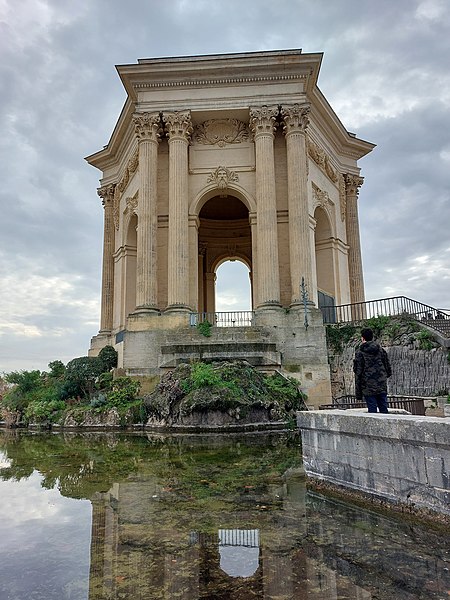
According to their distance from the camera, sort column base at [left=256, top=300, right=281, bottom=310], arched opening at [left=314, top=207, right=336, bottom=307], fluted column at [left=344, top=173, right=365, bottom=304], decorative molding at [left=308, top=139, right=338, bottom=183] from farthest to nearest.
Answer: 1. fluted column at [left=344, top=173, right=365, bottom=304]
2. arched opening at [left=314, top=207, right=336, bottom=307]
3. decorative molding at [left=308, top=139, right=338, bottom=183]
4. column base at [left=256, top=300, right=281, bottom=310]

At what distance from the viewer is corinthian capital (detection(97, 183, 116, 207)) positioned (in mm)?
27969

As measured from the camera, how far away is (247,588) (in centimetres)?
329

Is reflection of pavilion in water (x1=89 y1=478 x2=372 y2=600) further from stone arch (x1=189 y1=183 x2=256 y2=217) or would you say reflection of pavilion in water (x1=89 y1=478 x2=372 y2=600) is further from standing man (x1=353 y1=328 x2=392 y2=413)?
stone arch (x1=189 y1=183 x2=256 y2=217)

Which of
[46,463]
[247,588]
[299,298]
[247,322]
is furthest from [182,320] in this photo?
[247,588]

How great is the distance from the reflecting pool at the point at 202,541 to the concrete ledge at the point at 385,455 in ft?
1.22

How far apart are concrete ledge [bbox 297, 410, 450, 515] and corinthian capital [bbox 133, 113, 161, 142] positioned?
17079 millimetres

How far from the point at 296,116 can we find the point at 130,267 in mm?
11227

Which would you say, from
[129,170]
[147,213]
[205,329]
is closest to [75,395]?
[205,329]

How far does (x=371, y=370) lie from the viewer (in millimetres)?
6484

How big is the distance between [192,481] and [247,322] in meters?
12.6

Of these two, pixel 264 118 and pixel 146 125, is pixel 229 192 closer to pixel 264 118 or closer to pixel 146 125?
pixel 264 118

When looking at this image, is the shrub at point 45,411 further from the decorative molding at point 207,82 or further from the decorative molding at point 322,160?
the decorative molding at point 322,160

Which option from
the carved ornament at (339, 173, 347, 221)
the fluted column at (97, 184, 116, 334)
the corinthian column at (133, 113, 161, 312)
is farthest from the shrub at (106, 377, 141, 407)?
the carved ornament at (339, 173, 347, 221)

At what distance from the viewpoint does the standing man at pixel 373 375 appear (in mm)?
6445
